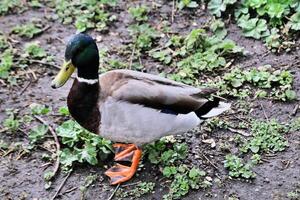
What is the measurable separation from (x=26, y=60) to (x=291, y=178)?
2468 millimetres

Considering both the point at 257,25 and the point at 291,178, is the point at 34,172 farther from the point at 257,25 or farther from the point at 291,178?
the point at 257,25

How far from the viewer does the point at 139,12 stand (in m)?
5.43

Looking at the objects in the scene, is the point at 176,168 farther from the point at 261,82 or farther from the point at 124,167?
the point at 261,82

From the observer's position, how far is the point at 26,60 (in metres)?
5.06

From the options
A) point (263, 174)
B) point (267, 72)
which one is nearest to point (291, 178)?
point (263, 174)

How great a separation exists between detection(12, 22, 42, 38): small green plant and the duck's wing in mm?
1705

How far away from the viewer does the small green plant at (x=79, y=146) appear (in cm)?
401

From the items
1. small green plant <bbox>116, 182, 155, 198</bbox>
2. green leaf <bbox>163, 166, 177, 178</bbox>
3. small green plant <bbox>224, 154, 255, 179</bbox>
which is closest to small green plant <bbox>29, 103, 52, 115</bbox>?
small green plant <bbox>116, 182, 155, 198</bbox>

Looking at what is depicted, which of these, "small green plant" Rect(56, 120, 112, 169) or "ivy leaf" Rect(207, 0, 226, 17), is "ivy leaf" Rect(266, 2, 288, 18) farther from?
"small green plant" Rect(56, 120, 112, 169)

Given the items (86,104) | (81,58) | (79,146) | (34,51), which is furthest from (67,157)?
(34,51)

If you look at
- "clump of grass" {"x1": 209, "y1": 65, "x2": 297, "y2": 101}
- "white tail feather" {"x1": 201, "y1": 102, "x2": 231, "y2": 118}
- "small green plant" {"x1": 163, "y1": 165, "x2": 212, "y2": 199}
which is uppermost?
"white tail feather" {"x1": 201, "y1": 102, "x2": 231, "y2": 118}

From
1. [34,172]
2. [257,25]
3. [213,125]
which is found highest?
[257,25]

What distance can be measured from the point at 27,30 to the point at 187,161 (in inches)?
85.9

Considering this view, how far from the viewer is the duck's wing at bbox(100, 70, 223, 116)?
12.0ft
